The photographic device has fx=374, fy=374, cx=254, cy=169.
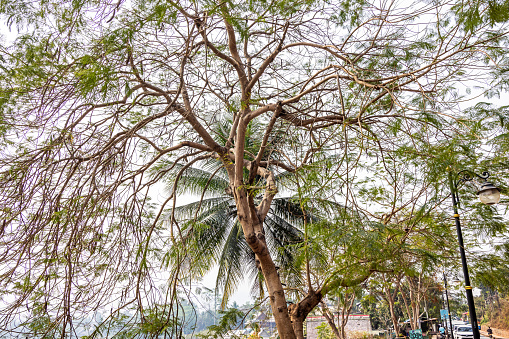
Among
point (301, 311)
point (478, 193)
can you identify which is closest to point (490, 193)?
point (478, 193)

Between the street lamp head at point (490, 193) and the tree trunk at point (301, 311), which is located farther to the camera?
the tree trunk at point (301, 311)

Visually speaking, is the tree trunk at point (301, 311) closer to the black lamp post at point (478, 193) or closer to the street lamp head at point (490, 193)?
the black lamp post at point (478, 193)

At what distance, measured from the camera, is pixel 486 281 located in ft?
19.6

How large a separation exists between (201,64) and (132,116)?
137 cm

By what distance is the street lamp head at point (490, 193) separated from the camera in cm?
452

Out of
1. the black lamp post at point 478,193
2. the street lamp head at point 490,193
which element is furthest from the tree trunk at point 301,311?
the street lamp head at point 490,193

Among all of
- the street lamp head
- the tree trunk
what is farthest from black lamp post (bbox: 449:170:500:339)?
the tree trunk

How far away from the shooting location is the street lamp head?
14.8ft

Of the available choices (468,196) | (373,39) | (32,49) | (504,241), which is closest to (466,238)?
(504,241)

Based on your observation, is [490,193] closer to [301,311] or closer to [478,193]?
[478,193]

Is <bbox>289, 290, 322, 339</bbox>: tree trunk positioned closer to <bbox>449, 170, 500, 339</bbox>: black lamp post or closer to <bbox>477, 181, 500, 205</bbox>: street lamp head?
<bbox>449, 170, 500, 339</bbox>: black lamp post

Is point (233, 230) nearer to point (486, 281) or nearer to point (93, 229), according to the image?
point (486, 281)

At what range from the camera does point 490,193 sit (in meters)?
4.53

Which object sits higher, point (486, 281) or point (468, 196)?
point (468, 196)
